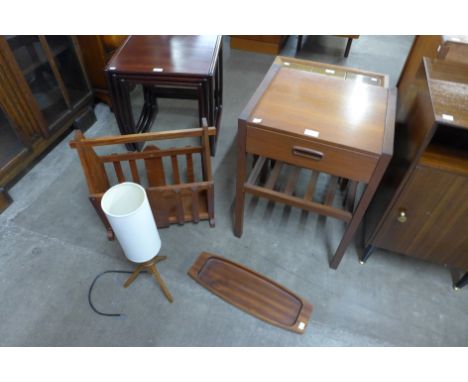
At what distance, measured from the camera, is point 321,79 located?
4.32 ft

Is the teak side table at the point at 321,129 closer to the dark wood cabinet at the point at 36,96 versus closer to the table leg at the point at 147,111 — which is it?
the table leg at the point at 147,111

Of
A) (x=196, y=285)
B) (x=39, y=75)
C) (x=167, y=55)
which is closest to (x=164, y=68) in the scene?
(x=167, y=55)

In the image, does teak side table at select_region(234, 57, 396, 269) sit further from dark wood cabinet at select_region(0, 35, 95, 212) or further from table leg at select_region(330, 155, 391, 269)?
dark wood cabinet at select_region(0, 35, 95, 212)

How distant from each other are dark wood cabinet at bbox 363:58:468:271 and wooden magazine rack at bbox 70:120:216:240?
0.77 m

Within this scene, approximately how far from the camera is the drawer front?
3.44 ft

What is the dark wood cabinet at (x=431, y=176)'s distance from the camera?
1.02 m

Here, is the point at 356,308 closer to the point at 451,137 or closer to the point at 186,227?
the point at 451,137

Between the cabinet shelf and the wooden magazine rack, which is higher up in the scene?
the cabinet shelf

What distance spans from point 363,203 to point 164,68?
4.01 ft

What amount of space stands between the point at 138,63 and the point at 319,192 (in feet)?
4.10

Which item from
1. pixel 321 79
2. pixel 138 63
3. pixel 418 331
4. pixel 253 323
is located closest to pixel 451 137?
pixel 321 79

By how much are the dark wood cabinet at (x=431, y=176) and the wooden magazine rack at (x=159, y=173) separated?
2.51 ft

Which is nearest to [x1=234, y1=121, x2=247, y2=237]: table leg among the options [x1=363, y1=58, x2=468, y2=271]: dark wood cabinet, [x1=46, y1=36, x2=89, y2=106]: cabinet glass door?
[x1=363, y1=58, x2=468, y2=271]: dark wood cabinet

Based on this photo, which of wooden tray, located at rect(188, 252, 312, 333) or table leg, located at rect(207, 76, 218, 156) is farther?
table leg, located at rect(207, 76, 218, 156)
